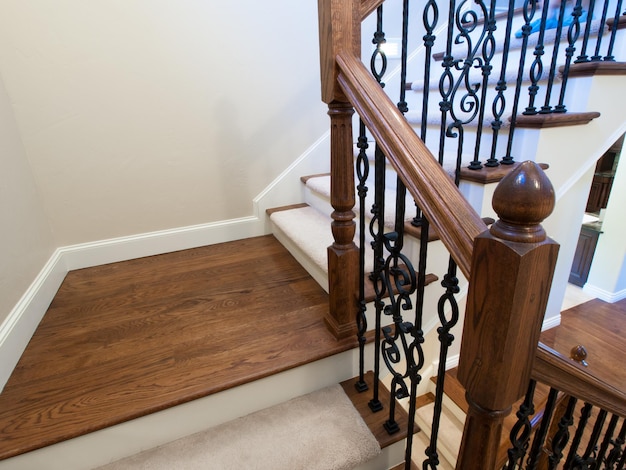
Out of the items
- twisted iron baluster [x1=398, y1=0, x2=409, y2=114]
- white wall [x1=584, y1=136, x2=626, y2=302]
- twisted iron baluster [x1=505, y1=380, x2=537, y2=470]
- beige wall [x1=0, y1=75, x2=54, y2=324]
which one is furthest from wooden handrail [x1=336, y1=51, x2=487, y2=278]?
white wall [x1=584, y1=136, x2=626, y2=302]

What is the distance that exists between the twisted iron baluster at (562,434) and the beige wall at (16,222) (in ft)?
5.82

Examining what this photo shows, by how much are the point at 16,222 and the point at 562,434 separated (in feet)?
6.63

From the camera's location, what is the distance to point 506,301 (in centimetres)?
51

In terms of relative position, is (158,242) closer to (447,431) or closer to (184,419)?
(184,419)

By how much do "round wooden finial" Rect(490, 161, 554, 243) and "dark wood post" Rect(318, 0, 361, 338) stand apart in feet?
2.14

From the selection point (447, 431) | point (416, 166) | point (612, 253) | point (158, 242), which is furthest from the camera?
point (612, 253)

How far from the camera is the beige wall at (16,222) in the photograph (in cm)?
128

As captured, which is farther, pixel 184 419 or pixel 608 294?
pixel 608 294

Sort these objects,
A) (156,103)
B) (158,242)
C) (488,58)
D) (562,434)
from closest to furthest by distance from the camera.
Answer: (562,434), (488,58), (156,103), (158,242)

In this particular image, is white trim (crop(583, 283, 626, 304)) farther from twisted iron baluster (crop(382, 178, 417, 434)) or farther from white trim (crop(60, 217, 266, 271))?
twisted iron baluster (crop(382, 178, 417, 434))

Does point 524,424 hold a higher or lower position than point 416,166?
lower

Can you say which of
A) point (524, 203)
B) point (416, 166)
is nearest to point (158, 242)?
point (416, 166)

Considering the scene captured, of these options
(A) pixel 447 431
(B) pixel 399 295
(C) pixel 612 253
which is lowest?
(A) pixel 447 431

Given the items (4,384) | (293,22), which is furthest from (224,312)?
(293,22)
